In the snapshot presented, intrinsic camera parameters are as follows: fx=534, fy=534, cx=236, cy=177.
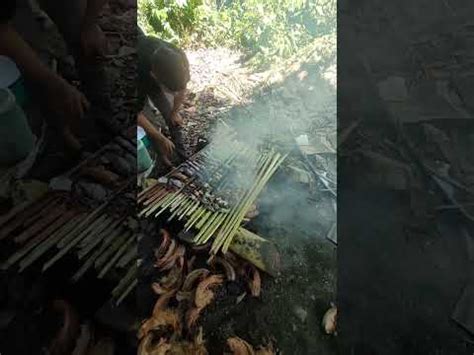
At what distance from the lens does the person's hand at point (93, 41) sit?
8.75 feet

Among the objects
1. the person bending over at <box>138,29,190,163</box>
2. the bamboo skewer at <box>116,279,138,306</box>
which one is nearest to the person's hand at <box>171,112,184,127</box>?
the person bending over at <box>138,29,190,163</box>

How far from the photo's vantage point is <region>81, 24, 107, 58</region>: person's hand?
8.75 feet

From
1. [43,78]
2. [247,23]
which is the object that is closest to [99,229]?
[43,78]

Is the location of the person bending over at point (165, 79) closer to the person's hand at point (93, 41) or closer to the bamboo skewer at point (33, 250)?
the person's hand at point (93, 41)

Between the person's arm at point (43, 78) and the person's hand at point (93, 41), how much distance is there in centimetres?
20

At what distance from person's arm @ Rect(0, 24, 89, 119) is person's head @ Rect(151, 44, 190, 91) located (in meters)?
0.40

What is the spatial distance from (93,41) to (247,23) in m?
0.81

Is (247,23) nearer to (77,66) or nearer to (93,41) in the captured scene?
(93,41)

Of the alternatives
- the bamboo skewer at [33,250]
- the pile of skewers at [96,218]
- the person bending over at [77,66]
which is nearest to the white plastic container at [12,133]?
the person bending over at [77,66]

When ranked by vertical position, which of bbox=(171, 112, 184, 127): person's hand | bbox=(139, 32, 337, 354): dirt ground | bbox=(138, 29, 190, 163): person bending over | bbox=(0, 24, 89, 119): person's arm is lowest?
bbox=(139, 32, 337, 354): dirt ground

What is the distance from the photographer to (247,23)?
285 centimetres

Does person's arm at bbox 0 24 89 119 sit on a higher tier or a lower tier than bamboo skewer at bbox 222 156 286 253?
higher

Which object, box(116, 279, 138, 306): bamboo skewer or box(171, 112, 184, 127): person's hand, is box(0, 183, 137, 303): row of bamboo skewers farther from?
box(171, 112, 184, 127): person's hand

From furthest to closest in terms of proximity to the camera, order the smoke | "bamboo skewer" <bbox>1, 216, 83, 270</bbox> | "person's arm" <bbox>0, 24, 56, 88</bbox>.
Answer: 1. the smoke
2. "bamboo skewer" <bbox>1, 216, 83, 270</bbox>
3. "person's arm" <bbox>0, 24, 56, 88</bbox>
